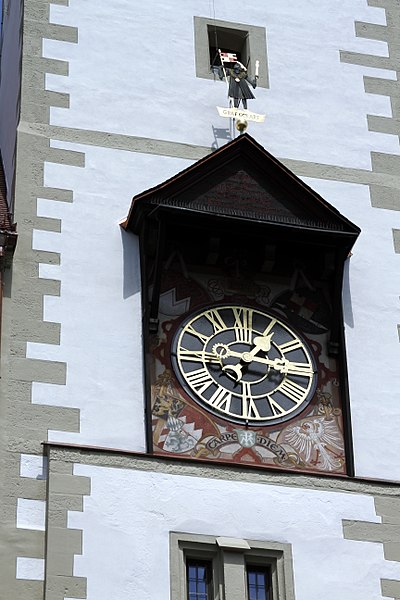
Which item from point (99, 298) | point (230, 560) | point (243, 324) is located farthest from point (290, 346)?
point (230, 560)

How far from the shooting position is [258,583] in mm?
13289

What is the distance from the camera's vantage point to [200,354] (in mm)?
14352

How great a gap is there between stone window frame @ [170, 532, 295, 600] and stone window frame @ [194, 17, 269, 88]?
13.8ft

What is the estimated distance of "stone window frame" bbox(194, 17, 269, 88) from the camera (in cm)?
1602

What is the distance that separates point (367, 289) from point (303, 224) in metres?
0.73

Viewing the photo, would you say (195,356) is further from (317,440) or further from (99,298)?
(317,440)

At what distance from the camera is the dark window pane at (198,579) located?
13.1m

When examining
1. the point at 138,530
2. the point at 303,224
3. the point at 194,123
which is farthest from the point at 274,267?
the point at 138,530

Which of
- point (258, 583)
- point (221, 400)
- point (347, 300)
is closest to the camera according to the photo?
point (258, 583)

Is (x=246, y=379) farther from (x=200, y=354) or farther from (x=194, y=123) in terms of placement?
(x=194, y=123)

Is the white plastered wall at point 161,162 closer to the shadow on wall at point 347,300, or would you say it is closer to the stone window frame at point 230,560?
the shadow on wall at point 347,300

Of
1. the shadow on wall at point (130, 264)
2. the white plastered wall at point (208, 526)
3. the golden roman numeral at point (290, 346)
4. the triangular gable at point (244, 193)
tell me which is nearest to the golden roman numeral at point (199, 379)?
the golden roman numeral at point (290, 346)

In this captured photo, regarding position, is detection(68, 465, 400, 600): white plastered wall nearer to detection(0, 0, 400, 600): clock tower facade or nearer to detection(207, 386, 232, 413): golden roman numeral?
detection(0, 0, 400, 600): clock tower facade

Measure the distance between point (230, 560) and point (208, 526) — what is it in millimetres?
287
